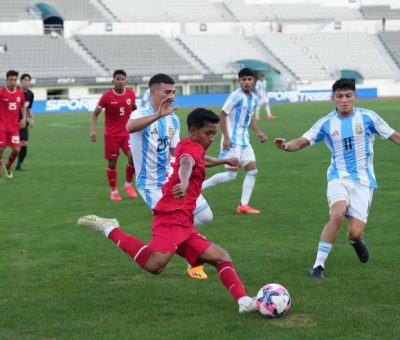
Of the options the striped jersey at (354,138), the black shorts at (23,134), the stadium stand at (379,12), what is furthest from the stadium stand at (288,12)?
the striped jersey at (354,138)

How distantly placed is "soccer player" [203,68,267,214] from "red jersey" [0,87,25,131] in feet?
20.5

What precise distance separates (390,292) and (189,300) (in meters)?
1.82

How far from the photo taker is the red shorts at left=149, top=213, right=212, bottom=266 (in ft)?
22.6

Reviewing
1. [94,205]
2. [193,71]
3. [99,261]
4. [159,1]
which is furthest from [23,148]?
[159,1]

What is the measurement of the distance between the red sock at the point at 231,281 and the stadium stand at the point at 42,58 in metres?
47.6

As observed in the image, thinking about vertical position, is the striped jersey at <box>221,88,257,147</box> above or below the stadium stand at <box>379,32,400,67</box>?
below

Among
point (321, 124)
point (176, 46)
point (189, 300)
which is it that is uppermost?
point (176, 46)

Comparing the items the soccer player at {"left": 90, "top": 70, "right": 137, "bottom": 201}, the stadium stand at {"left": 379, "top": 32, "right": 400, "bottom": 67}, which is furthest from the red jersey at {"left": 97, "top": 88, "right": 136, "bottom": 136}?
the stadium stand at {"left": 379, "top": 32, "right": 400, "bottom": 67}

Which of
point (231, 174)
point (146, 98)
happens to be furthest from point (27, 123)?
point (231, 174)

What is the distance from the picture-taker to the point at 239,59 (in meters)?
61.7

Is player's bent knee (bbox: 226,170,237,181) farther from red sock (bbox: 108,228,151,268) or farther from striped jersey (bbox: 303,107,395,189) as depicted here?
red sock (bbox: 108,228,151,268)

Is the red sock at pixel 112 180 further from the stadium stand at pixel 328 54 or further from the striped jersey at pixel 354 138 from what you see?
the stadium stand at pixel 328 54

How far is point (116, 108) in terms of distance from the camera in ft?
48.6

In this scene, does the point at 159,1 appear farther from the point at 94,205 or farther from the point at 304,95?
the point at 94,205
